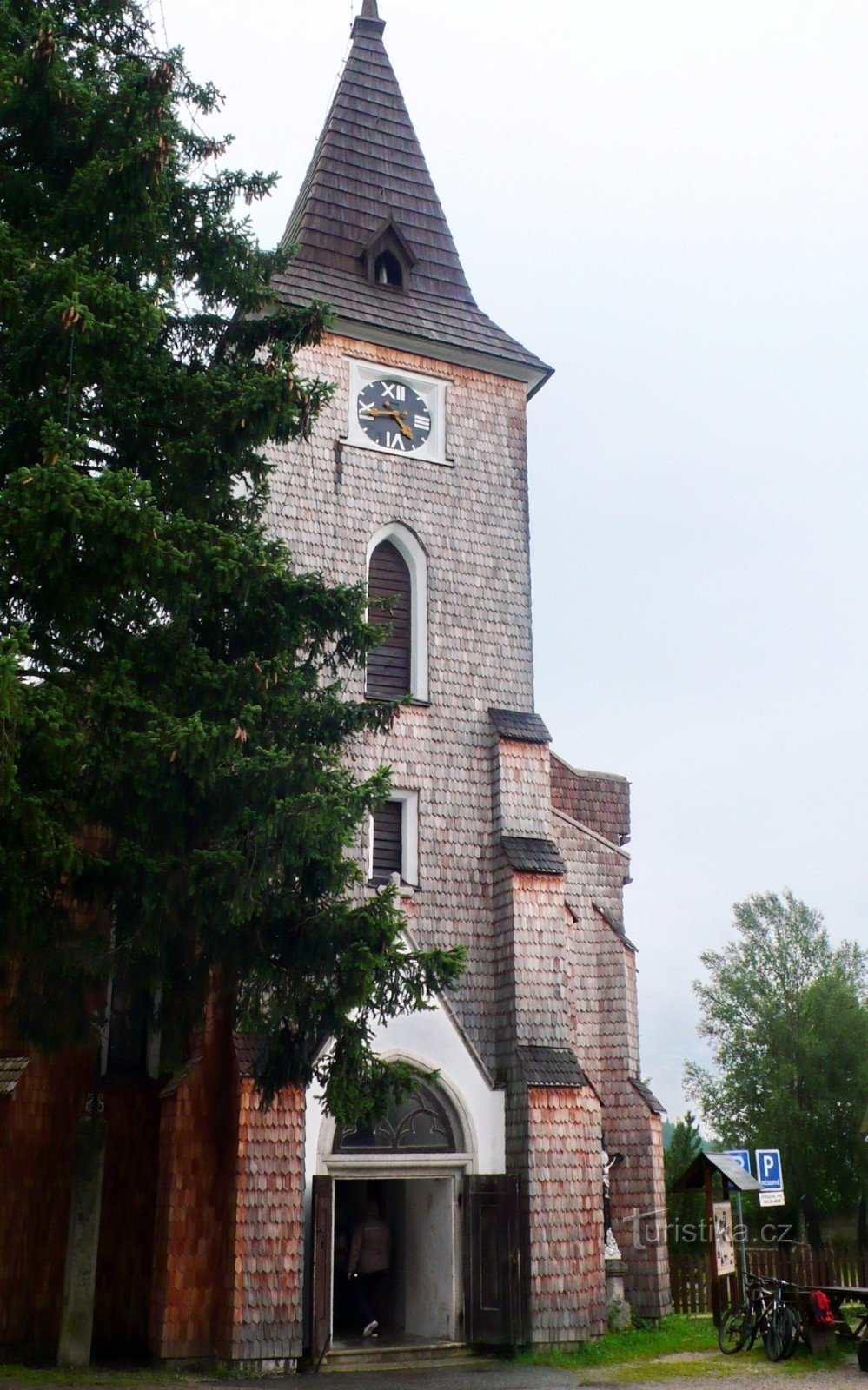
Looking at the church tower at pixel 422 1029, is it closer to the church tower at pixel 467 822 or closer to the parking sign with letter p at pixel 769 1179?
the church tower at pixel 467 822

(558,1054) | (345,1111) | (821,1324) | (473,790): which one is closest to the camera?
(345,1111)

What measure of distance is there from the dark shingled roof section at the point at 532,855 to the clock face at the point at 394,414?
614 cm

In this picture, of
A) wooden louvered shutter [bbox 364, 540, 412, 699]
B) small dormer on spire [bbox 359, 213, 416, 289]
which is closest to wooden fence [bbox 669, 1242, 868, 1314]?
wooden louvered shutter [bbox 364, 540, 412, 699]

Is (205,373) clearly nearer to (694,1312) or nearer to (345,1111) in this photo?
(345,1111)

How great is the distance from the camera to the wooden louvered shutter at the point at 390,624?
763 inches

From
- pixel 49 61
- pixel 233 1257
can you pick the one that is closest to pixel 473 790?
pixel 233 1257

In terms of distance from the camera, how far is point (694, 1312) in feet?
66.0

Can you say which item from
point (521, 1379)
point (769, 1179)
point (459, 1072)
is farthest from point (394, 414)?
point (521, 1379)

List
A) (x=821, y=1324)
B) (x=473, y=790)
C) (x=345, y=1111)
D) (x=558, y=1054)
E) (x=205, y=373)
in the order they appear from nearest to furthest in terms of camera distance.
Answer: (x=345, y=1111) → (x=205, y=373) → (x=821, y=1324) → (x=558, y=1054) → (x=473, y=790)

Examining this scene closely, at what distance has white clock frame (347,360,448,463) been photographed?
20438 mm

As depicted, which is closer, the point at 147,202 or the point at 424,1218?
the point at 147,202

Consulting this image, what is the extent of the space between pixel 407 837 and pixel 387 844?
11.5 inches

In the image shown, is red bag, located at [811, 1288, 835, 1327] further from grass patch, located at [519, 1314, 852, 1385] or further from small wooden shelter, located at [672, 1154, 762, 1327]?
small wooden shelter, located at [672, 1154, 762, 1327]

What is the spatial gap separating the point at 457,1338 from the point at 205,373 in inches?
458
